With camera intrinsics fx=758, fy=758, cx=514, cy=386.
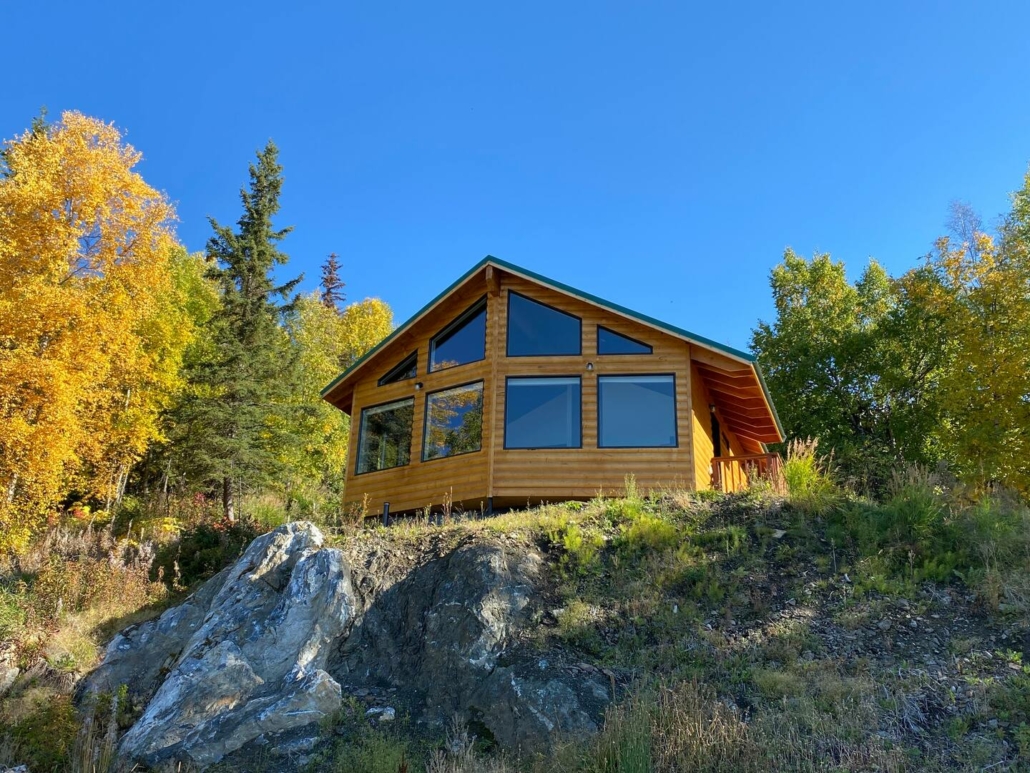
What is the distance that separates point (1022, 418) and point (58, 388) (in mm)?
21270

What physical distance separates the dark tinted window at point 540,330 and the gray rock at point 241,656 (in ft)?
18.2

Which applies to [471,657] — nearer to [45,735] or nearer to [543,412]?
[45,735]

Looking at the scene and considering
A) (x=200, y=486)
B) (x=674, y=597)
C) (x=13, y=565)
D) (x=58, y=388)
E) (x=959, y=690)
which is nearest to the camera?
(x=959, y=690)

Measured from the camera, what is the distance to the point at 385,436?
1606cm

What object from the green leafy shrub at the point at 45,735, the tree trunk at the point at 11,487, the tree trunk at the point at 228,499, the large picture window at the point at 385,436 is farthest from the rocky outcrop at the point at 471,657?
the tree trunk at the point at 228,499

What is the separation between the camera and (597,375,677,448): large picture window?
13688 mm

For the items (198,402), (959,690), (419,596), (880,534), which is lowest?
(959,690)

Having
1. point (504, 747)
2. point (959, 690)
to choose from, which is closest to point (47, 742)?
point (504, 747)

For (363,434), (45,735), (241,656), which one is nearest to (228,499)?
(363,434)

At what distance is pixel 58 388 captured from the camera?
1423 cm

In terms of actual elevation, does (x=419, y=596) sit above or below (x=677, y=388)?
below

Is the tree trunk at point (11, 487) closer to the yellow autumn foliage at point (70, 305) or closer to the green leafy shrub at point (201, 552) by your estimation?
the yellow autumn foliage at point (70, 305)

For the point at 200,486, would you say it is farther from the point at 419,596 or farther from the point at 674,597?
the point at 674,597

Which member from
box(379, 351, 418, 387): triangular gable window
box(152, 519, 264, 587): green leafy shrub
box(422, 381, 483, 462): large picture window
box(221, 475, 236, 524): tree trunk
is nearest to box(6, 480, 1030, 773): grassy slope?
box(422, 381, 483, 462): large picture window
